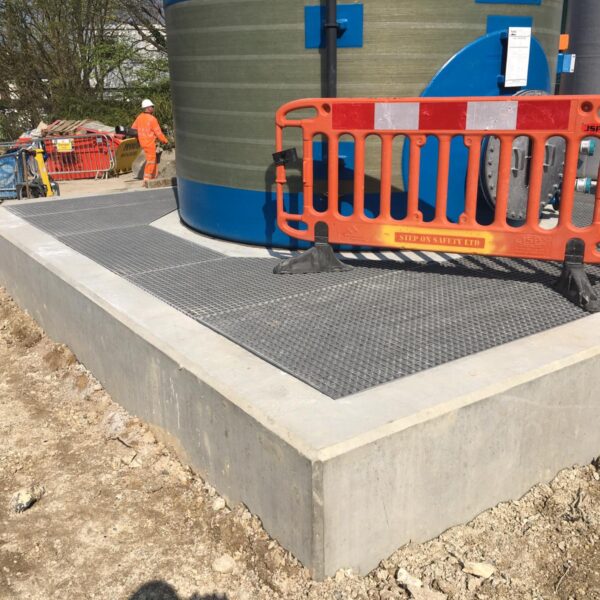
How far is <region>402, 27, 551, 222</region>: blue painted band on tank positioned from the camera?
16.3ft

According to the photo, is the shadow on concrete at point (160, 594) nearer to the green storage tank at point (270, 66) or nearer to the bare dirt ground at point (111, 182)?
the green storage tank at point (270, 66)

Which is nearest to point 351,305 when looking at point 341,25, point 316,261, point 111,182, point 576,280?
point 316,261

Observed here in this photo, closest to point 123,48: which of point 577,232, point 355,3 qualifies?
point 355,3

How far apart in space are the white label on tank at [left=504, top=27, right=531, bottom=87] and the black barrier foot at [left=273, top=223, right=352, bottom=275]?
1874 mm

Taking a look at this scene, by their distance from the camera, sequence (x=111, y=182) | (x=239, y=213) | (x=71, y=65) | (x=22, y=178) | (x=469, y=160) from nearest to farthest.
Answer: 1. (x=469, y=160)
2. (x=239, y=213)
3. (x=22, y=178)
4. (x=111, y=182)
5. (x=71, y=65)

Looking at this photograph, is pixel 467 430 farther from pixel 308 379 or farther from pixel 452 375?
pixel 308 379

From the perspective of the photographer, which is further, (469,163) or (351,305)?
(469,163)

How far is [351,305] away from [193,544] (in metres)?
1.73

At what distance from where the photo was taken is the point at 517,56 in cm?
509

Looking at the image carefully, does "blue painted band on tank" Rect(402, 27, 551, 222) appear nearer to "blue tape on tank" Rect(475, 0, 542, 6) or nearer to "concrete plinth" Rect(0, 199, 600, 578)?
"blue tape on tank" Rect(475, 0, 542, 6)

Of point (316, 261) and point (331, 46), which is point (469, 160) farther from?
point (331, 46)

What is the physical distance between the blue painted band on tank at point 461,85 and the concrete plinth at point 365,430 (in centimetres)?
192

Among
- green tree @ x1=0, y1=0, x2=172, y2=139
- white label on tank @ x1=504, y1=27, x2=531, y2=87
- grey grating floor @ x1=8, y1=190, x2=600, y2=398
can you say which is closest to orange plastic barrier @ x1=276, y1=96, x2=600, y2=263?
grey grating floor @ x1=8, y1=190, x2=600, y2=398

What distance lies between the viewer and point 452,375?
9.95 ft
